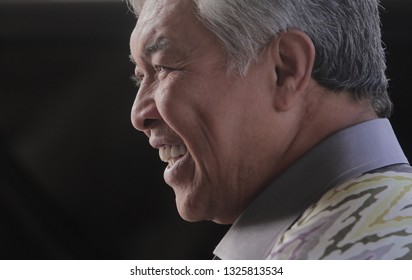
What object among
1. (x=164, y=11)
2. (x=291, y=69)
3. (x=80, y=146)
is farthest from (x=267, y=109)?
(x=80, y=146)

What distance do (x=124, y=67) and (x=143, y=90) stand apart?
0.36 ft

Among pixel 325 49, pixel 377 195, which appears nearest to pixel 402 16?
pixel 325 49

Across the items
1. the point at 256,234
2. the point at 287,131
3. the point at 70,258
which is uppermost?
the point at 287,131

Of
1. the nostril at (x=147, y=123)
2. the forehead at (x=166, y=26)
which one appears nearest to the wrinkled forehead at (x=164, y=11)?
the forehead at (x=166, y=26)

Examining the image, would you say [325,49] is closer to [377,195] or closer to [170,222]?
[377,195]

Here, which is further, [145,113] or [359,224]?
[145,113]

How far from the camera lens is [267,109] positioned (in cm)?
70

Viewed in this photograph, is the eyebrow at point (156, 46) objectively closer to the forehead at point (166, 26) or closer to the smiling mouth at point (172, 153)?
the forehead at point (166, 26)

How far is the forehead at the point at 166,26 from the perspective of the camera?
71 centimetres

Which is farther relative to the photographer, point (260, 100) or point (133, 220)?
point (133, 220)

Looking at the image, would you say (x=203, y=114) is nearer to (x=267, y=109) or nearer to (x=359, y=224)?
(x=267, y=109)

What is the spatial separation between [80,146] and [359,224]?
38 centimetres

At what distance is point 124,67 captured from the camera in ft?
2.81

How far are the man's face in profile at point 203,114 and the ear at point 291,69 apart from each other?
0.4 inches
